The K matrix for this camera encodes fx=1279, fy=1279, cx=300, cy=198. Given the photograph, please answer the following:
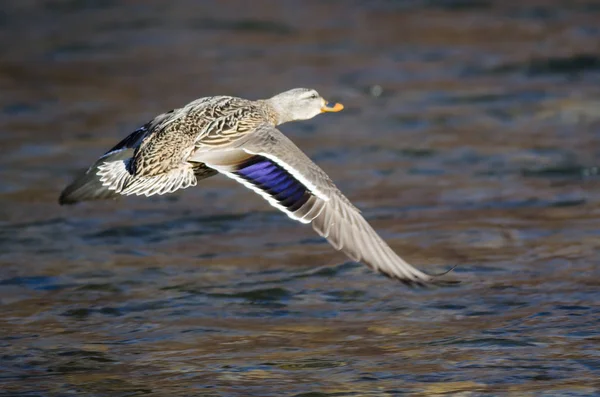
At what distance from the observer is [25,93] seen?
45.2 ft

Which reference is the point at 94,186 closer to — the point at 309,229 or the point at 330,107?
the point at 330,107

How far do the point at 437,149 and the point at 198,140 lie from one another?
4.62m

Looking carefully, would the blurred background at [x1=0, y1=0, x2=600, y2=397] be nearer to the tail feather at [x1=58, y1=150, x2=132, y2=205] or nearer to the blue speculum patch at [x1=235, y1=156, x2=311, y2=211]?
the tail feather at [x1=58, y1=150, x2=132, y2=205]

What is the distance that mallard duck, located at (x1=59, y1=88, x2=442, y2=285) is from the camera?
249 inches

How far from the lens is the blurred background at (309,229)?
689cm

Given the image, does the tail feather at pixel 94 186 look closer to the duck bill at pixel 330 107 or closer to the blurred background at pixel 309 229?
the blurred background at pixel 309 229

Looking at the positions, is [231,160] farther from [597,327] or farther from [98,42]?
[98,42]

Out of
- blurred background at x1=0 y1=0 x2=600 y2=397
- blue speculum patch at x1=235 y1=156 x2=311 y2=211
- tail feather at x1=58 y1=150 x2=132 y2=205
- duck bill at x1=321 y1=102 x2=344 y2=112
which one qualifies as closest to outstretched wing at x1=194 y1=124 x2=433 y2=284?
blue speculum patch at x1=235 y1=156 x2=311 y2=211

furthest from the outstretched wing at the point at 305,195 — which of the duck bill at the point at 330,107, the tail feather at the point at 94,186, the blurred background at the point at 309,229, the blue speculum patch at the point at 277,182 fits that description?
the duck bill at the point at 330,107

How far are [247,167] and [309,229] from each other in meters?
2.91

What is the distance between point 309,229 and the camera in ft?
31.5

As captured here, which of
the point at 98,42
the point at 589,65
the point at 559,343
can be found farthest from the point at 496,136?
the point at 98,42

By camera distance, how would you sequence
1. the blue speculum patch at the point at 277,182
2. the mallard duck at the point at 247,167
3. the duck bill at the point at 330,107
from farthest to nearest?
the duck bill at the point at 330,107 < the blue speculum patch at the point at 277,182 < the mallard duck at the point at 247,167

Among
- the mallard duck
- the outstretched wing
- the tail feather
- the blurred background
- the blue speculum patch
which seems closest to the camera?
the outstretched wing
